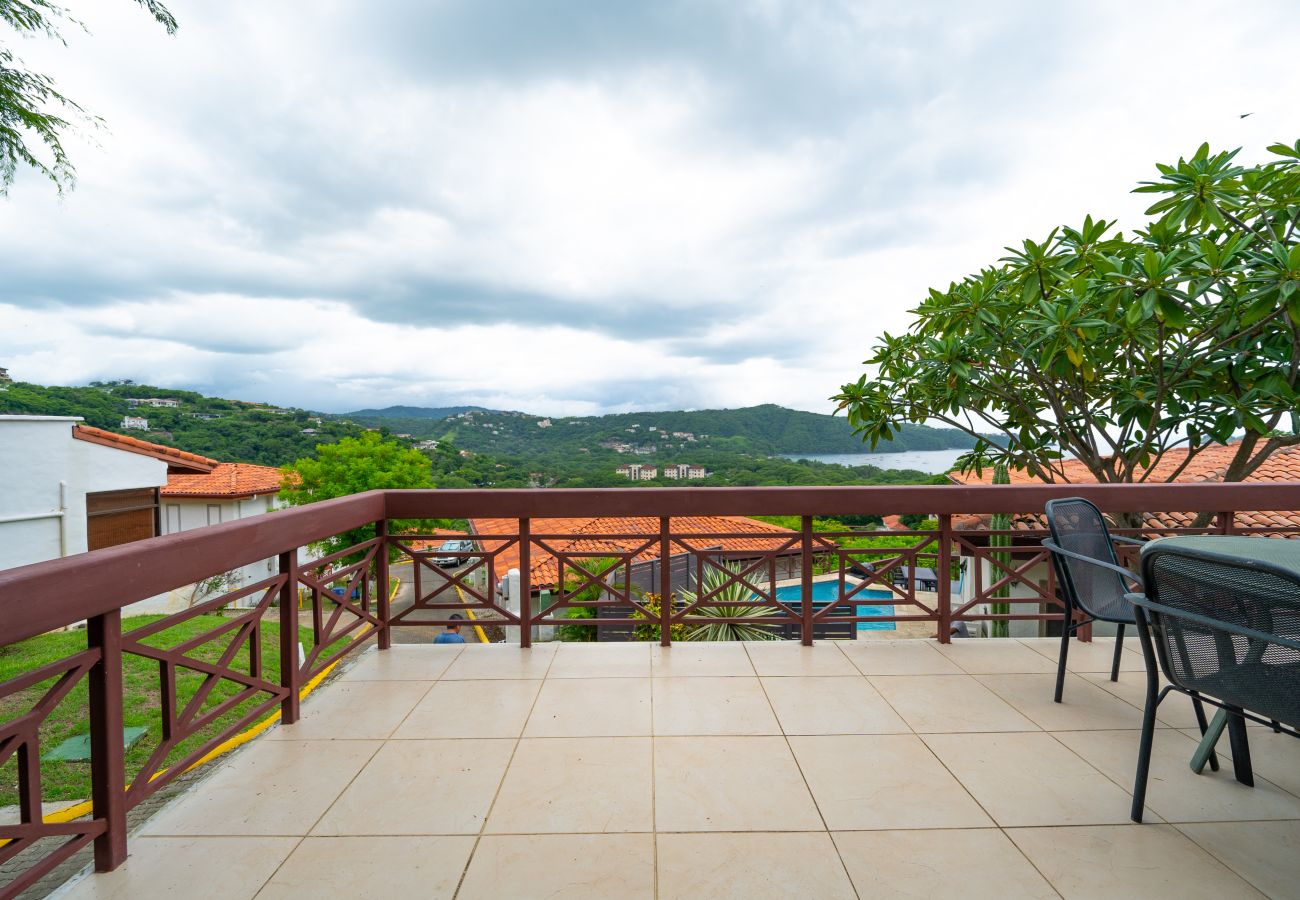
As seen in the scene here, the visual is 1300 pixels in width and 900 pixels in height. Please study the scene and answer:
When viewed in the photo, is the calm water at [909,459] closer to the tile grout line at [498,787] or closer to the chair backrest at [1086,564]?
the chair backrest at [1086,564]

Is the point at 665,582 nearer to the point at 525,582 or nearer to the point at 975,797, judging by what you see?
the point at 525,582

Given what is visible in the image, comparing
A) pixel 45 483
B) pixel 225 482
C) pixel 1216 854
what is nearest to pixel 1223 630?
pixel 1216 854

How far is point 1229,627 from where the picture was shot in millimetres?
1372

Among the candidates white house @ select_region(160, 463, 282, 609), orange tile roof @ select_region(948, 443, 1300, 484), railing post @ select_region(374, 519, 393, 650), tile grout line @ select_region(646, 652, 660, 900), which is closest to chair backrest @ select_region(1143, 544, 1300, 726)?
tile grout line @ select_region(646, 652, 660, 900)

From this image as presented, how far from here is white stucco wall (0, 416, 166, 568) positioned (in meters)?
9.62

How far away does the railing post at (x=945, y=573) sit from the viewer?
10.4ft

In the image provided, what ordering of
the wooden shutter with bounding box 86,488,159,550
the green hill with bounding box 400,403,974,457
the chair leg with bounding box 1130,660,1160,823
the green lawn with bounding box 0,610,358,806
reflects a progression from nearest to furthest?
the chair leg with bounding box 1130,660,1160,823, the green lawn with bounding box 0,610,358,806, the wooden shutter with bounding box 86,488,159,550, the green hill with bounding box 400,403,974,457

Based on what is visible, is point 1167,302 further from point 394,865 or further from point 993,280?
point 394,865

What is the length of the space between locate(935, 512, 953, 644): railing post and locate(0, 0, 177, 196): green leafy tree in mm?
6234

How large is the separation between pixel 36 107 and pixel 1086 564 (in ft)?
24.6

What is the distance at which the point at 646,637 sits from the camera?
4566 millimetres

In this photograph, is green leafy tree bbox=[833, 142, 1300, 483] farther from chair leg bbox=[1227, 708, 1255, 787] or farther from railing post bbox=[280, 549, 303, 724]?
railing post bbox=[280, 549, 303, 724]

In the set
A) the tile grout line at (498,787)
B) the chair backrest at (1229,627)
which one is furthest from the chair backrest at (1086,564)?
the tile grout line at (498,787)

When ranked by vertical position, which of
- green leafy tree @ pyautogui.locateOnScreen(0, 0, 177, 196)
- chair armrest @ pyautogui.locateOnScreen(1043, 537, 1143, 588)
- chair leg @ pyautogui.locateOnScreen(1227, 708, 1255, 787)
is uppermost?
green leafy tree @ pyautogui.locateOnScreen(0, 0, 177, 196)
